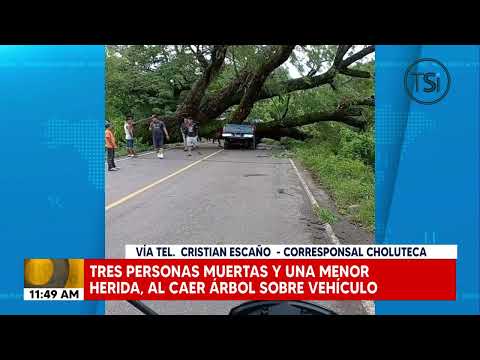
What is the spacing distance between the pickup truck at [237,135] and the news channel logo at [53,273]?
1.71 meters

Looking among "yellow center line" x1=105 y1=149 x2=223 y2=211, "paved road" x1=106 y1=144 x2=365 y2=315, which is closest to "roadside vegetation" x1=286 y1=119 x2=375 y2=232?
"paved road" x1=106 y1=144 x2=365 y2=315

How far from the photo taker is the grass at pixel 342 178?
7.11 ft

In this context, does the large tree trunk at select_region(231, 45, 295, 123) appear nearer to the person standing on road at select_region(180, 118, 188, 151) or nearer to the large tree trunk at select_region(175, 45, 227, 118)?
the large tree trunk at select_region(175, 45, 227, 118)

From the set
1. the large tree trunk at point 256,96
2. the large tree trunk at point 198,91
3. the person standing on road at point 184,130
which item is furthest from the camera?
the person standing on road at point 184,130

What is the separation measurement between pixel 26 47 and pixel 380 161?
1.78 metres

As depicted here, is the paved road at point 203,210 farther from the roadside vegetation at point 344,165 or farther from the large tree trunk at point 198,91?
the large tree trunk at point 198,91

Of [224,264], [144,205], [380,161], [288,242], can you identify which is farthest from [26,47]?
[380,161]

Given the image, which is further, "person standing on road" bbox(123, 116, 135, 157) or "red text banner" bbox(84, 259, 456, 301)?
"person standing on road" bbox(123, 116, 135, 157)

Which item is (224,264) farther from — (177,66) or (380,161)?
(177,66)

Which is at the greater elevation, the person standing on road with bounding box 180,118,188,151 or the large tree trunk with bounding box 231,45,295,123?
the large tree trunk with bounding box 231,45,295,123

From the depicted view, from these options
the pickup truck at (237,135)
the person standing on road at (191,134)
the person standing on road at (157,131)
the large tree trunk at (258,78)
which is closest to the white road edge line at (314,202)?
the pickup truck at (237,135)

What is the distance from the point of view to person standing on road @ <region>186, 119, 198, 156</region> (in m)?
3.40

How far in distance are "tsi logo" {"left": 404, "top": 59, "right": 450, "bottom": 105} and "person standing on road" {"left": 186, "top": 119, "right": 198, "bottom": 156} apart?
5.85 ft

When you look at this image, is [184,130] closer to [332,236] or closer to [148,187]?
[148,187]
